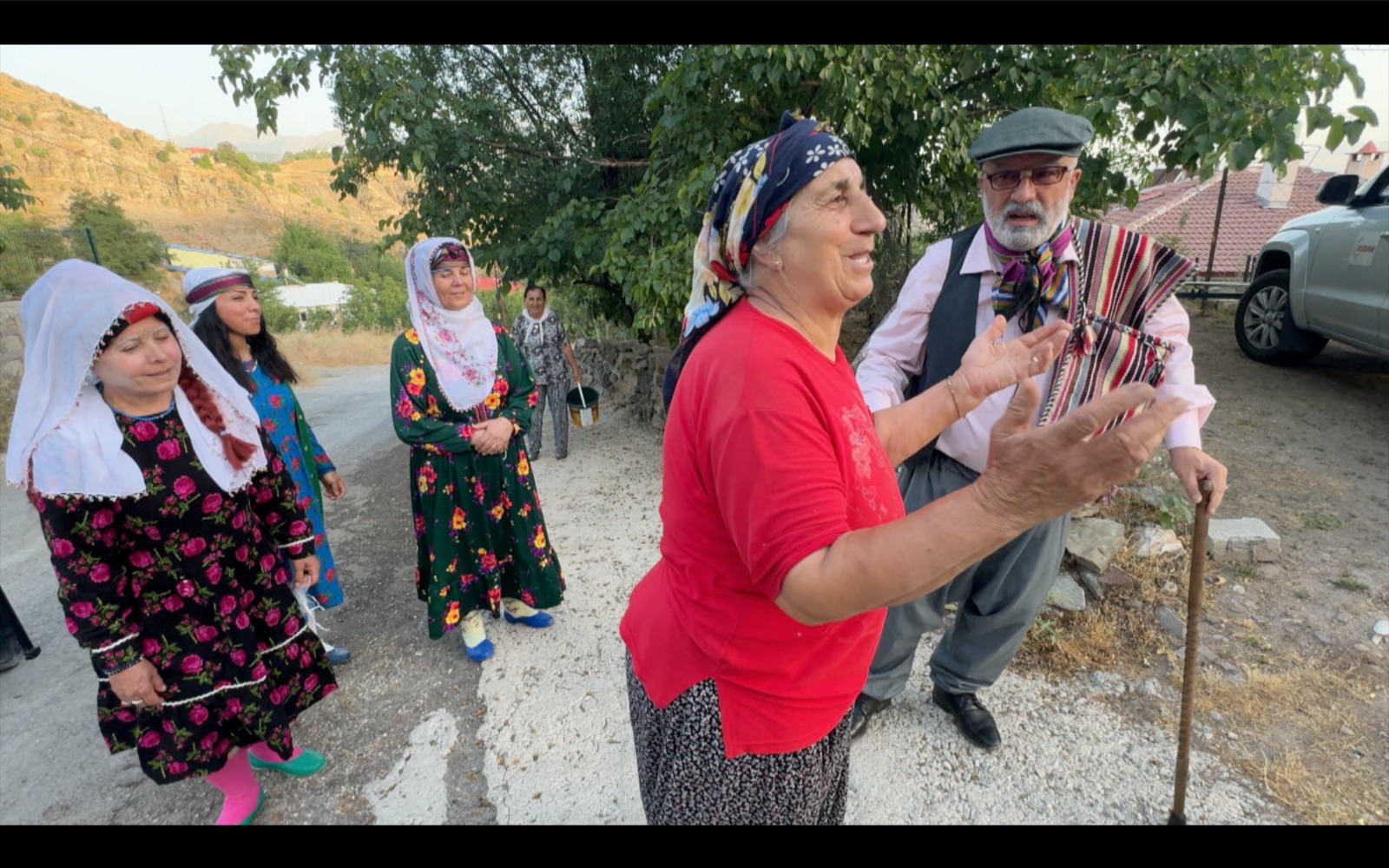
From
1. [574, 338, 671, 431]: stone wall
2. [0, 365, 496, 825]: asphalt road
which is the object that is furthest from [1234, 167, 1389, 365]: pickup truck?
[0, 365, 496, 825]: asphalt road

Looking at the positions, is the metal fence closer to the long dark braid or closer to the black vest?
the long dark braid

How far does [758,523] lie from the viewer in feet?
3.11

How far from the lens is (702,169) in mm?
4309

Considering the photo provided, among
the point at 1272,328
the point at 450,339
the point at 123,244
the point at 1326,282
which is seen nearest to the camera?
the point at 450,339

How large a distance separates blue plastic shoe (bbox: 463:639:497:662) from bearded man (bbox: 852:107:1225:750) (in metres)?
2.21

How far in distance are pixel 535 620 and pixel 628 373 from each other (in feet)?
14.9

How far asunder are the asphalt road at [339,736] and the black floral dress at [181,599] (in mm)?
351

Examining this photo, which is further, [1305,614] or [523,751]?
[1305,614]

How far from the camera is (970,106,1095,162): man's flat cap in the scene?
184cm

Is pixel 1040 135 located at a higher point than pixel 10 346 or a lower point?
higher

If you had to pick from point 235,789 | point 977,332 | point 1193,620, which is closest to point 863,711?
point 1193,620

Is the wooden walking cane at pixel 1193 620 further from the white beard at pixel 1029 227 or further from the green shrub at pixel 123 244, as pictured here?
the green shrub at pixel 123 244

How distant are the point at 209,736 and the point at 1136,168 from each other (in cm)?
614

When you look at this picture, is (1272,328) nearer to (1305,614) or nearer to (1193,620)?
(1305,614)
